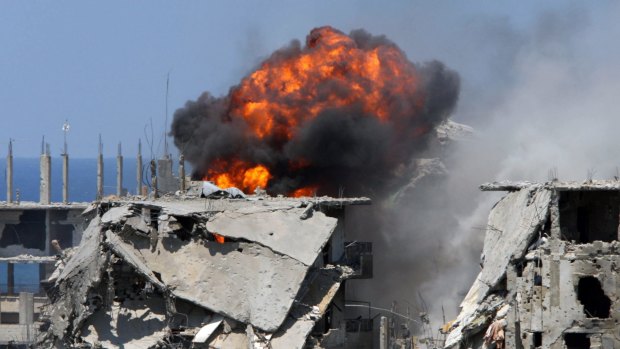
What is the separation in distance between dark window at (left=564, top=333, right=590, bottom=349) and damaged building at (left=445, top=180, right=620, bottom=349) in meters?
0.04

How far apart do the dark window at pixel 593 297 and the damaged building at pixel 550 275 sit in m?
0.04

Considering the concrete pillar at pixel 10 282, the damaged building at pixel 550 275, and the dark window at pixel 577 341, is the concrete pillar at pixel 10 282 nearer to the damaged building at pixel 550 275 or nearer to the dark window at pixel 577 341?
the damaged building at pixel 550 275

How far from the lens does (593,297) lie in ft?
170

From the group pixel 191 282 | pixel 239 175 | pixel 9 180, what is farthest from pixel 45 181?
pixel 191 282

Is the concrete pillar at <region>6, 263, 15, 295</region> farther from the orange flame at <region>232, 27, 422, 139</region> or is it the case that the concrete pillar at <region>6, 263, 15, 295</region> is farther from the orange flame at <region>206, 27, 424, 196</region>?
the orange flame at <region>232, 27, 422, 139</region>

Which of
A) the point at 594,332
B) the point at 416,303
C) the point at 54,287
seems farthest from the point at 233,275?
the point at 416,303

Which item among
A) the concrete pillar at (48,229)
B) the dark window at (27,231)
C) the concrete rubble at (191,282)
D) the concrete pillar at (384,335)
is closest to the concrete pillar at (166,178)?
the concrete pillar at (48,229)

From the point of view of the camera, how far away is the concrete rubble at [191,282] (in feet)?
178

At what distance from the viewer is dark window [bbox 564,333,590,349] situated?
5072cm

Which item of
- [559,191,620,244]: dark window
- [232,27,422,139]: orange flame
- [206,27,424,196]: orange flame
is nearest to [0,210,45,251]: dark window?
[206,27,424,196]: orange flame

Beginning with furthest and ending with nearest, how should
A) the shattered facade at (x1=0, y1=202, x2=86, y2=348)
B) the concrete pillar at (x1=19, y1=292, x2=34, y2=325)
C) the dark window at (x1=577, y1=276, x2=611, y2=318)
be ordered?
1. the shattered facade at (x1=0, y1=202, x2=86, y2=348)
2. the concrete pillar at (x1=19, y1=292, x2=34, y2=325)
3. the dark window at (x1=577, y1=276, x2=611, y2=318)

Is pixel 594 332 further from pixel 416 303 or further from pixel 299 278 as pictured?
pixel 416 303

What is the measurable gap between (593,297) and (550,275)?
283cm

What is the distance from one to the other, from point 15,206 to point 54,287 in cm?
3570
